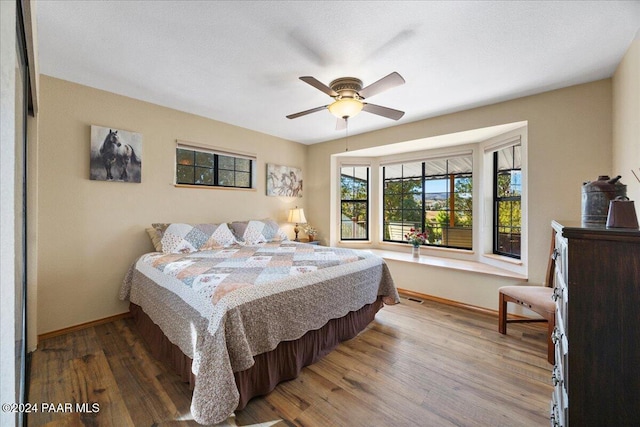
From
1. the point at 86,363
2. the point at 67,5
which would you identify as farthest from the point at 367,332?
the point at 67,5

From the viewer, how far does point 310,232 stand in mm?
4801

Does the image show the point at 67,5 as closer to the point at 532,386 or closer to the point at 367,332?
the point at 367,332

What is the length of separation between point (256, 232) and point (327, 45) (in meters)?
2.49

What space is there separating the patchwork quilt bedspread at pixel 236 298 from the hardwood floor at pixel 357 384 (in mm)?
324

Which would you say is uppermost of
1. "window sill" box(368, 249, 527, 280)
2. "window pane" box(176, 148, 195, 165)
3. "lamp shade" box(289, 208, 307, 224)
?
"window pane" box(176, 148, 195, 165)

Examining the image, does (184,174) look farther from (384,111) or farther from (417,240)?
(417,240)

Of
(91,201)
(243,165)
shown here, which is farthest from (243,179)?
(91,201)

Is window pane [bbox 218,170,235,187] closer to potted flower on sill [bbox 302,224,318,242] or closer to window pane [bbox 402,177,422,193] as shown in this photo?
potted flower on sill [bbox 302,224,318,242]

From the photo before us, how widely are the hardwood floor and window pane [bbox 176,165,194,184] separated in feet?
6.05

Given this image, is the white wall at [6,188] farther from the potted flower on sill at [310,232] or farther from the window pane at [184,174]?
the potted flower on sill at [310,232]

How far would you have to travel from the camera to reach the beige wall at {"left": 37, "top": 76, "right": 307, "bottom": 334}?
97.1 inches

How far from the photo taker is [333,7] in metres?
1.58

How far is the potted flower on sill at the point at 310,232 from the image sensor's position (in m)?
4.80

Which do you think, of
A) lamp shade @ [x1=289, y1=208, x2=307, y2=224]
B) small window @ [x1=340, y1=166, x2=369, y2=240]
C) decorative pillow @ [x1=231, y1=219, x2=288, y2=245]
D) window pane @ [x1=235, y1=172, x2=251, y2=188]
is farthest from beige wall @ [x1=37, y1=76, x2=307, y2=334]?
small window @ [x1=340, y1=166, x2=369, y2=240]
